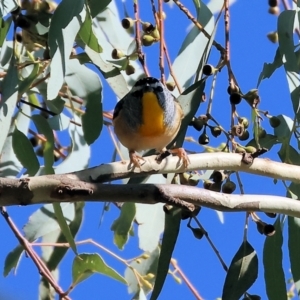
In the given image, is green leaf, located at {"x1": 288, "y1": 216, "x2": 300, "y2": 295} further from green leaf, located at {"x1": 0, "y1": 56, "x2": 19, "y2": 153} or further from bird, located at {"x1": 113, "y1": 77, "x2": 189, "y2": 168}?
green leaf, located at {"x1": 0, "y1": 56, "x2": 19, "y2": 153}

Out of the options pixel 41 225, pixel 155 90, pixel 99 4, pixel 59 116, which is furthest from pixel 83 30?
pixel 41 225

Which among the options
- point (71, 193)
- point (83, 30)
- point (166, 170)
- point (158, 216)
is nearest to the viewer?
point (71, 193)

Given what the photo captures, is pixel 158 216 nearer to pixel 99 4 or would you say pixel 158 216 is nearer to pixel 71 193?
pixel 99 4

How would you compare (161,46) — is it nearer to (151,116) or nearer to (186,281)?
(151,116)

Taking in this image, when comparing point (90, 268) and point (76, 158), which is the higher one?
point (76, 158)

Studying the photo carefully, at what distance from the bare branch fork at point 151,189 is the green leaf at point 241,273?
27cm

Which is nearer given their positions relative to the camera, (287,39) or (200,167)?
(200,167)

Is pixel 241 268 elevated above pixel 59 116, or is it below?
below

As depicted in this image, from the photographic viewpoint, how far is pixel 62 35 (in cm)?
200

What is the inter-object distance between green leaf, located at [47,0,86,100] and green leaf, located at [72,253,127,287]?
63 cm

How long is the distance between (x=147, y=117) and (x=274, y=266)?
58cm

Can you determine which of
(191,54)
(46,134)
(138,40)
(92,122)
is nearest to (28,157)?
(46,134)

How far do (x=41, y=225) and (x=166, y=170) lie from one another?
0.81m

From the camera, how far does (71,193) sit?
5.29 feet
